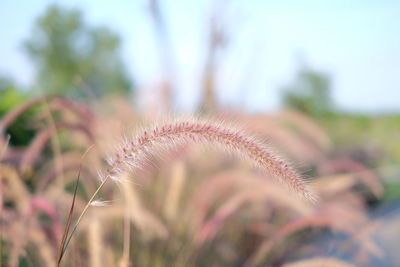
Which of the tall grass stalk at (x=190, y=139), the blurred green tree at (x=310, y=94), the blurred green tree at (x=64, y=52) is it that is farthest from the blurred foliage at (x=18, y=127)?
the blurred green tree at (x=64, y=52)

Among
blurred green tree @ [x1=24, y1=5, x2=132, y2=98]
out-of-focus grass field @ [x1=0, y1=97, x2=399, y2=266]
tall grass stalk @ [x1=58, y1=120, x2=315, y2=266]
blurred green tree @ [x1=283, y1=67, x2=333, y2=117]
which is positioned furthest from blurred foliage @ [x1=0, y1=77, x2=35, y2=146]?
blurred green tree @ [x1=24, y1=5, x2=132, y2=98]

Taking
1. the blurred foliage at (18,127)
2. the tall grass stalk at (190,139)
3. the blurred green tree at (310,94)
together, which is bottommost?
the blurred green tree at (310,94)

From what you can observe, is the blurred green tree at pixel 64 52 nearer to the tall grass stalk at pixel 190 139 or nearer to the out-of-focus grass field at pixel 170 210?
the out-of-focus grass field at pixel 170 210

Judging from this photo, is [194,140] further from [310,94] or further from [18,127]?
[310,94]

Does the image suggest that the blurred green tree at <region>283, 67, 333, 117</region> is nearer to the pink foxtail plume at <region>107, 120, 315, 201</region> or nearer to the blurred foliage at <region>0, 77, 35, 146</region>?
the blurred foliage at <region>0, 77, 35, 146</region>

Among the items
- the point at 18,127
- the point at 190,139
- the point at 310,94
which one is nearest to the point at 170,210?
the point at 190,139

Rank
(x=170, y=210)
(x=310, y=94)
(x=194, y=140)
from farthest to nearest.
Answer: (x=310, y=94)
(x=170, y=210)
(x=194, y=140)
